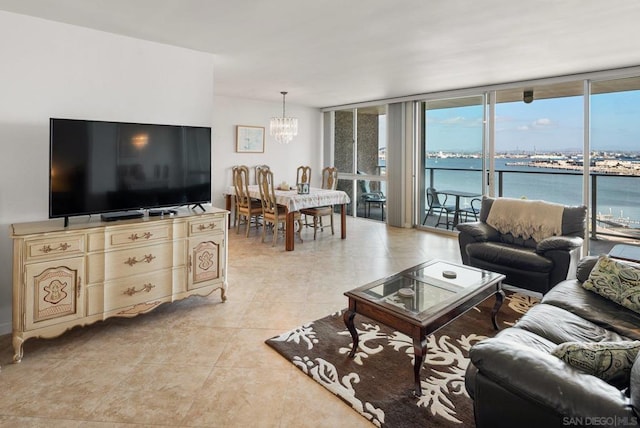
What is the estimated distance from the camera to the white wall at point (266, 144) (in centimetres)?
691

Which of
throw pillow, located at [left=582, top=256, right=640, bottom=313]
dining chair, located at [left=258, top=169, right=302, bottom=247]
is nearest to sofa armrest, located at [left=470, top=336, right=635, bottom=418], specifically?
throw pillow, located at [left=582, top=256, right=640, bottom=313]

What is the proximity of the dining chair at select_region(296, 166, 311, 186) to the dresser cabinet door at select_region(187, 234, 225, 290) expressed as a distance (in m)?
4.22

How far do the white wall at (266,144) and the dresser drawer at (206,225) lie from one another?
3750 millimetres

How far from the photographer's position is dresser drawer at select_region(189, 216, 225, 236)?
3.18 meters

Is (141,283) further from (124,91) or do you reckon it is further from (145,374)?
(124,91)

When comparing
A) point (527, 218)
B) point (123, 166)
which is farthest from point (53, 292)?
point (527, 218)

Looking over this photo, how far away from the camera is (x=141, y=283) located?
9.57ft

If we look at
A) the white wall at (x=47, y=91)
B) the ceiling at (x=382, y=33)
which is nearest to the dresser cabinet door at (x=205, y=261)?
the white wall at (x=47, y=91)

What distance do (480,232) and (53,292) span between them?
12.6 feet

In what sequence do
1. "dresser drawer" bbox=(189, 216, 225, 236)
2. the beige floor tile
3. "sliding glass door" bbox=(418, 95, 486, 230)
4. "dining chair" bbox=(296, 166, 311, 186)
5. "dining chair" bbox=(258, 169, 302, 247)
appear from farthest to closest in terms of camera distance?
"dining chair" bbox=(296, 166, 311, 186)
"sliding glass door" bbox=(418, 95, 486, 230)
"dining chair" bbox=(258, 169, 302, 247)
"dresser drawer" bbox=(189, 216, 225, 236)
the beige floor tile

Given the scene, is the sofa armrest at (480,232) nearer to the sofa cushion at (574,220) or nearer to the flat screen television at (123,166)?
the sofa cushion at (574,220)

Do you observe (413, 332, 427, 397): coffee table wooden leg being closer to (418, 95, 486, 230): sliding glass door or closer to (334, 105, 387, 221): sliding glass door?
(418, 95, 486, 230): sliding glass door

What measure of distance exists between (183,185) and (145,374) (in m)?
1.65

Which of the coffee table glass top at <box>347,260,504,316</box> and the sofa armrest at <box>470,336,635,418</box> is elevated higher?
the coffee table glass top at <box>347,260,504,316</box>
